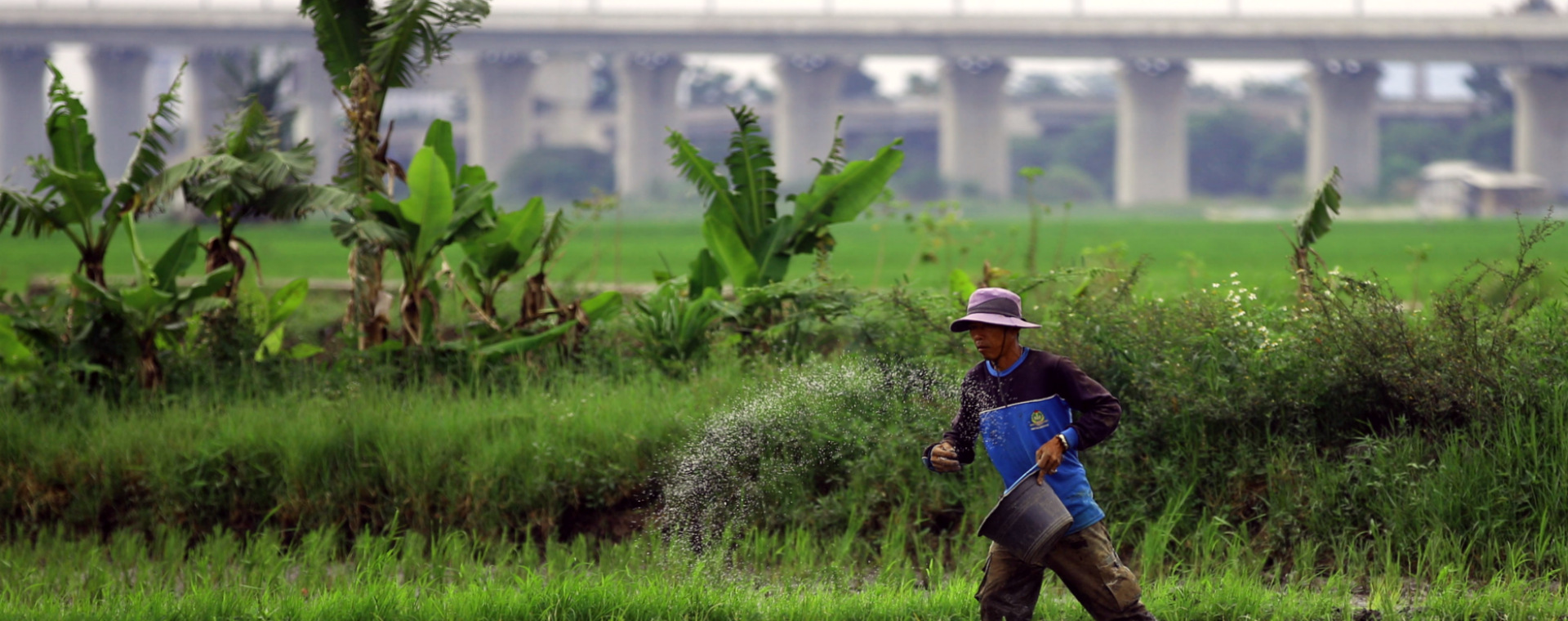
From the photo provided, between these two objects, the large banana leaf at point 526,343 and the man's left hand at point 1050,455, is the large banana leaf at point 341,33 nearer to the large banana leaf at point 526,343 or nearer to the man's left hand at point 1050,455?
the large banana leaf at point 526,343

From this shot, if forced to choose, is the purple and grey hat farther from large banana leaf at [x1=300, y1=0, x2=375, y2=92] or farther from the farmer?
large banana leaf at [x1=300, y1=0, x2=375, y2=92]

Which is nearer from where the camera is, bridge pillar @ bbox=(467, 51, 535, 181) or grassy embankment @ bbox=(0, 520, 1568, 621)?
grassy embankment @ bbox=(0, 520, 1568, 621)

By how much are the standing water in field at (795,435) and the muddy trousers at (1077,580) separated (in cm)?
200

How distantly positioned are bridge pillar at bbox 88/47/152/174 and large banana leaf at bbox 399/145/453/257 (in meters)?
72.6

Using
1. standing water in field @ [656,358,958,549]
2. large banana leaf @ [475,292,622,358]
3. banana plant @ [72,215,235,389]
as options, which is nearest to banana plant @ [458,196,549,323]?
large banana leaf @ [475,292,622,358]

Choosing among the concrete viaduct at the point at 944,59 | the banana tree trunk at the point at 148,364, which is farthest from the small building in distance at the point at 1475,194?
the banana tree trunk at the point at 148,364

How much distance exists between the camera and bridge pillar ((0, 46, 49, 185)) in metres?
71.8

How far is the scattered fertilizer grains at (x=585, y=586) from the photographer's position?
485 centimetres

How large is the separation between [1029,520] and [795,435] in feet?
8.63

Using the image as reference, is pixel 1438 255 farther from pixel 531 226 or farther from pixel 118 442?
pixel 118 442

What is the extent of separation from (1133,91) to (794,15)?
20.9 meters

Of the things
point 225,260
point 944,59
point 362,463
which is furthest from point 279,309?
point 944,59

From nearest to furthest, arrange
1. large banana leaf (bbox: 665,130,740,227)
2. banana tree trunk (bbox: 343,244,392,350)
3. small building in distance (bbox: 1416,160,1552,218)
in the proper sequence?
banana tree trunk (bbox: 343,244,392,350)
large banana leaf (bbox: 665,130,740,227)
small building in distance (bbox: 1416,160,1552,218)

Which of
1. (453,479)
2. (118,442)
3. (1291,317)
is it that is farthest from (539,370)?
(1291,317)
